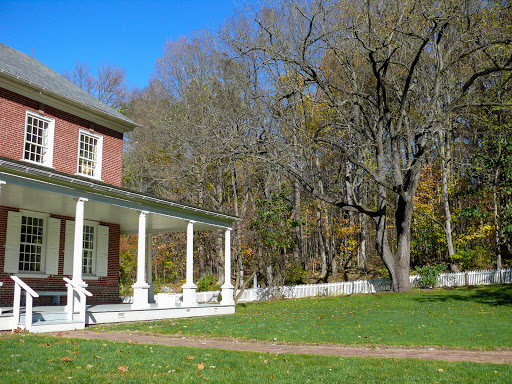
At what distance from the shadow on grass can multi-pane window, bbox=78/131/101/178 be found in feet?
48.3

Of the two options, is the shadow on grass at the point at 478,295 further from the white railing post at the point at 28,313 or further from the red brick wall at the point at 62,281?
the white railing post at the point at 28,313

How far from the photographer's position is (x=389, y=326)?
43.1ft

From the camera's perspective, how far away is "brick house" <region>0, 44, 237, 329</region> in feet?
46.1

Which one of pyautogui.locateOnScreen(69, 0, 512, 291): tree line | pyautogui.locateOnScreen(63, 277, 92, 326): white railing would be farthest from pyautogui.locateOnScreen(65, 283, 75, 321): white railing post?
pyautogui.locateOnScreen(69, 0, 512, 291): tree line

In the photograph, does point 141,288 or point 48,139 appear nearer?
point 141,288

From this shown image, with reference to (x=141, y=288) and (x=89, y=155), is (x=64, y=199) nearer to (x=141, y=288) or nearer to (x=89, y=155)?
(x=141, y=288)

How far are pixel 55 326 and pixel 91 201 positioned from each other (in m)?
4.10

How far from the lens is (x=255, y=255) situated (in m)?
31.2

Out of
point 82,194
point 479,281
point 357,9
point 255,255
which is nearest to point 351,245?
point 255,255

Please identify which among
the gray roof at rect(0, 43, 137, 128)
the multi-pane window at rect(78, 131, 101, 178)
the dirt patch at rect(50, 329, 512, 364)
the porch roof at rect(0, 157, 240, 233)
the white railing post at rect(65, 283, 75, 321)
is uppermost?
the gray roof at rect(0, 43, 137, 128)

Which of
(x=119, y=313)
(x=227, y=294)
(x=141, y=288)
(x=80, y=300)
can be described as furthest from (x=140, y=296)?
(x=227, y=294)

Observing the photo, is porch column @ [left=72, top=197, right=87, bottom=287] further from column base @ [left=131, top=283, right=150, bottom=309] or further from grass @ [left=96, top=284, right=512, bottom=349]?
column base @ [left=131, top=283, right=150, bottom=309]

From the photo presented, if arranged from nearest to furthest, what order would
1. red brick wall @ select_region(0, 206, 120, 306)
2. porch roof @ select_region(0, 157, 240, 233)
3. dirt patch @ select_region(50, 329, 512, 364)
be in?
dirt patch @ select_region(50, 329, 512, 364) → porch roof @ select_region(0, 157, 240, 233) → red brick wall @ select_region(0, 206, 120, 306)

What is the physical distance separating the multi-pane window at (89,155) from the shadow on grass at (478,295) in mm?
14720
